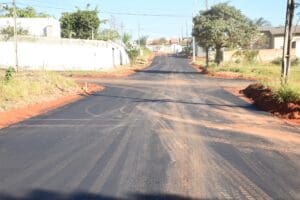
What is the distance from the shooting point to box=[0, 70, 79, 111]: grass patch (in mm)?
20116

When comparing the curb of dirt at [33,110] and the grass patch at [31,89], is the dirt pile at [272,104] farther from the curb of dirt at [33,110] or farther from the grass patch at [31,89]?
the grass patch at [31,89]

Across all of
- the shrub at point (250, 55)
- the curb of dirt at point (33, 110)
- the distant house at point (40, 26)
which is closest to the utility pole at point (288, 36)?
the curb of dirt at point (33, 110)

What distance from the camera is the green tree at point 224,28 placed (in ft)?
169

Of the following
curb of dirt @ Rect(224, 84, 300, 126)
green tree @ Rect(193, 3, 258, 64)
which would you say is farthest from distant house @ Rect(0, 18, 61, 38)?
curb of dirt @ Rect(224, 84, 300, 126)

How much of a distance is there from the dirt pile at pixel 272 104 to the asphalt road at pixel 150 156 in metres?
0.80

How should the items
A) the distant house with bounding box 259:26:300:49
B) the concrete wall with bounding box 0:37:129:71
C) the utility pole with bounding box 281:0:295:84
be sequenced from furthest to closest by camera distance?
the distant house with bounding box 259:26:300:49, the concrete wall with bounding box 0:37:129:71, the utility pole with bounding box 281:0:295:84

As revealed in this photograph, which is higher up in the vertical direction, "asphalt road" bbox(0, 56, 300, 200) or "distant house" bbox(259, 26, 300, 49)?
"distant house" bbox(259, 26, 300, 49)

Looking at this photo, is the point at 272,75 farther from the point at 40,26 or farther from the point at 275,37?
the point at 275,37

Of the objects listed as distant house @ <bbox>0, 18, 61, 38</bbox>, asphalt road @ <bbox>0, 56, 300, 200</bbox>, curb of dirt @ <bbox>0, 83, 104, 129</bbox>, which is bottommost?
curb of dirt @ <bbox>0, 83, 104, 129</bbox>

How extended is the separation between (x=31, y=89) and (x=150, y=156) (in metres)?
13.8

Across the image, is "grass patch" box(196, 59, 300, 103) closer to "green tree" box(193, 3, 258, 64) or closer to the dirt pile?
the dirt pile

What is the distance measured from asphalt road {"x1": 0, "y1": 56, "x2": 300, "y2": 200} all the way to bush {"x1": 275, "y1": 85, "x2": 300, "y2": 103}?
1.70 meters

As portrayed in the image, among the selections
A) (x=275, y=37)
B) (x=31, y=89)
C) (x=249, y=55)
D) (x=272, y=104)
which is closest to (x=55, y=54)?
(x=249, y=55)

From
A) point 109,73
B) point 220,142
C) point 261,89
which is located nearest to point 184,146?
point 220,142
